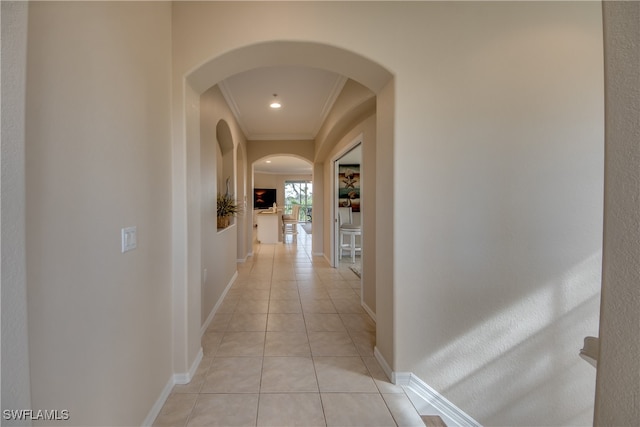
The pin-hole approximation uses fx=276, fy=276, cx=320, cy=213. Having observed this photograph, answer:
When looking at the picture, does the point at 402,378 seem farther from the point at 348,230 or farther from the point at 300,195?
the point at 300,195

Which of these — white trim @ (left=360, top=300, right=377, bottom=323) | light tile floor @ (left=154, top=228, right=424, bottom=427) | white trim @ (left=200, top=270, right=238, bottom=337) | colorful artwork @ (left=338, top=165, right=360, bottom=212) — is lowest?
light tile floor @ (left=154, top=228, right=424, bottom=427)

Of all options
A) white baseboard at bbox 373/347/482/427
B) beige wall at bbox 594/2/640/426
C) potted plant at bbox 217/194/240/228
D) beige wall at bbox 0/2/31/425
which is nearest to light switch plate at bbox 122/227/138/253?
beige wall at bbox 0/2/31/425

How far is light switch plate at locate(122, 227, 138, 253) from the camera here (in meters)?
1.33

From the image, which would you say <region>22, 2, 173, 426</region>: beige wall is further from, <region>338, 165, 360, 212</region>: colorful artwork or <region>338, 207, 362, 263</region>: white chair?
<region>338, 165, 360, 212</region>: colorful artwork

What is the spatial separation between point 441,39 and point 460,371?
2.30 meters

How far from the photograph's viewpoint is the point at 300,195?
14719mm

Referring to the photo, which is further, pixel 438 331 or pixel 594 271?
pixel 438 331

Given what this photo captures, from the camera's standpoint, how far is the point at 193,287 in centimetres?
206

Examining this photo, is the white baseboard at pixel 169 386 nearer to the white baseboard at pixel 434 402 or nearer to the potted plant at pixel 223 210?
the white baseboard at pixel 434 402

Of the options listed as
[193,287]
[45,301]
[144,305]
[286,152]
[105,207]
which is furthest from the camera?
[286,152]

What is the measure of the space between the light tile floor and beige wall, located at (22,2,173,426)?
1.27 ft

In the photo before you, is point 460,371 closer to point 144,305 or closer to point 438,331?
point 438,331

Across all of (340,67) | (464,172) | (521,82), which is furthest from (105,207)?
(521,82)

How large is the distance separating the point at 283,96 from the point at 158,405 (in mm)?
3578
